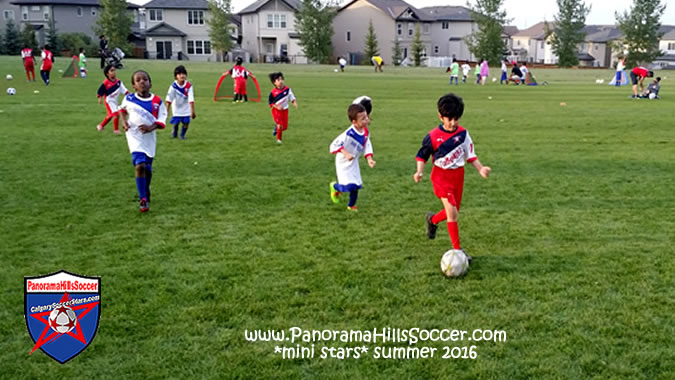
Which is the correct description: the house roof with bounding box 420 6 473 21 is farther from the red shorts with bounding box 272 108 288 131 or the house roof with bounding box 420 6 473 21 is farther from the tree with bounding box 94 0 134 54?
the red shorts with bounding box 272 108 288 131

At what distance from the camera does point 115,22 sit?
67812 mm

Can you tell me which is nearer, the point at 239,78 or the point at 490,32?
the point at 239,78

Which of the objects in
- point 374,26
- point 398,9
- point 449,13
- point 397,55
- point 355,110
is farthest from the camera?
point 449,13

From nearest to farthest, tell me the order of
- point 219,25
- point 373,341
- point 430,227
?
point 373,341 → point 430,227 → point 219,25

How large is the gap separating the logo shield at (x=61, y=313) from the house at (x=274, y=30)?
7637cm

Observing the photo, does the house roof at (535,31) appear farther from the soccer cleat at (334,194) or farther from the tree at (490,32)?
the soccer cleat at (334,194)

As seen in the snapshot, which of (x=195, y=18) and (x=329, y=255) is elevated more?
(x=195, y=18)

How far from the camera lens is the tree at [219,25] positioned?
240 ft

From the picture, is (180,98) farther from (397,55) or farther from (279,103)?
(397,55)

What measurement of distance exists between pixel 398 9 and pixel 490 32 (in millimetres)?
15766

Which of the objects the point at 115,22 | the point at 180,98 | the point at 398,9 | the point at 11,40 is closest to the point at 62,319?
the point at 180,98

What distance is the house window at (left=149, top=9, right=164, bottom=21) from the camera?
78831 mm

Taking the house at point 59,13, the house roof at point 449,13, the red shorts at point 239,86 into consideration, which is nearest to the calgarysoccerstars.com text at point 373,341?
the red shorts at point 239,86

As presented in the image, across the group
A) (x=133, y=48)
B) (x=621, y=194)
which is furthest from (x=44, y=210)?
(x=133, y=48)
